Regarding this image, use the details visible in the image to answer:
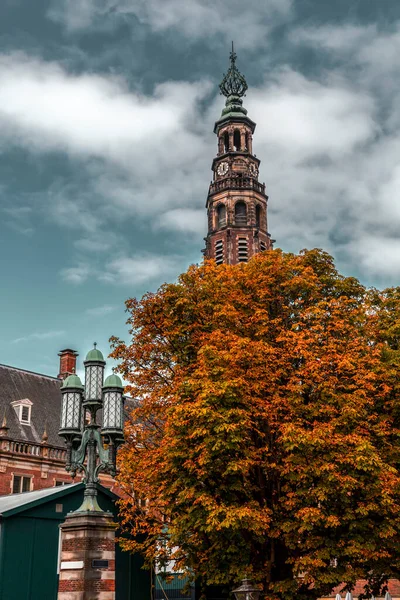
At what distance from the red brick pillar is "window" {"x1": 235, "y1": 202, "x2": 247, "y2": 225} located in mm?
50255

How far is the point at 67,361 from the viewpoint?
52.8 metres

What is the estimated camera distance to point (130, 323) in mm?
26141

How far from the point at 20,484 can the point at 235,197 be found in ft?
115

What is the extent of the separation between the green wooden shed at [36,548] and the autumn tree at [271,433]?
235 cm

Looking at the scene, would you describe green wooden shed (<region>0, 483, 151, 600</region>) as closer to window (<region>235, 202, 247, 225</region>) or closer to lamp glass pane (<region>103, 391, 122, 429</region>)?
lamp glass pane (<region>103, 391, 122, 429</region>)

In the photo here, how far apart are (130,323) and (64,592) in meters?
13.0

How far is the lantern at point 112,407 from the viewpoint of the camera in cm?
1469

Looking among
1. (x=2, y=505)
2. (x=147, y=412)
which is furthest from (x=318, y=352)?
(x=2, y=505)

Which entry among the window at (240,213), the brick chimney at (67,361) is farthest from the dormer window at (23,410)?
the window at (240,213)

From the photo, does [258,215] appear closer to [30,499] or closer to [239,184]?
[239,184]

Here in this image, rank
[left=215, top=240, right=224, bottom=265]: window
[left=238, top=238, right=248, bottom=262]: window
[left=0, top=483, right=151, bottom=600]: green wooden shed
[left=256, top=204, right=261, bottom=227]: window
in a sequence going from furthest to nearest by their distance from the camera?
[left=256, top=204, right=261, bottom=227]: window → [left=215, top=240, right=224, bottom=265]: window → [left=238, top=238, right=248, bottom=262]: window → [left=0, top=483, right=151, bottom=600]: green wooden shed

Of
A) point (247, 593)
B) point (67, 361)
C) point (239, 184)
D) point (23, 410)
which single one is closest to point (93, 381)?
point (247, 593)

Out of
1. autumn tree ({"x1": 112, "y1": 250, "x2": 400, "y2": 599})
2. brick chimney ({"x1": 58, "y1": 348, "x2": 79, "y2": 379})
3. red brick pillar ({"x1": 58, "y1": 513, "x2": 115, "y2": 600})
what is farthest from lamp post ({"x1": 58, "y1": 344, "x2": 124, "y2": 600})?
brick chimney ({"x1": 58, "y1": 348, "x2": 79, "y2": 379})

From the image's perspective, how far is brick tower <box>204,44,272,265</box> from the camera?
6150 cm
